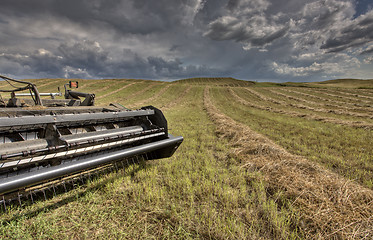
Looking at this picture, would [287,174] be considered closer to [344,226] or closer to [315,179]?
[315,179]

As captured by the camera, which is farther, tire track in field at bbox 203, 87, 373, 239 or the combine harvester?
tire track in field at bbox 203, 87, 373, 239

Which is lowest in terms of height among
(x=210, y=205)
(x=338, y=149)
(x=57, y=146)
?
(x=338, y=149)

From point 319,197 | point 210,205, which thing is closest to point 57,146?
point 210,205

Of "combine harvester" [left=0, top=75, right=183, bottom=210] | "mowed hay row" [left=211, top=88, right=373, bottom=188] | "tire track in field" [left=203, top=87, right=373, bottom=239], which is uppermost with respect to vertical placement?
"combine harvester" [left=0, top=75, right=183, bottom=210]

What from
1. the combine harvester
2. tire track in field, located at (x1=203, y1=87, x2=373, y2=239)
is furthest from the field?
the combine harvester

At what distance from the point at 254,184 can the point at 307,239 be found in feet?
3.12

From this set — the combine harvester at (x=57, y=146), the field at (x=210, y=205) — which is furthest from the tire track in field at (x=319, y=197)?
the combine harvester at (x=57, y=146)

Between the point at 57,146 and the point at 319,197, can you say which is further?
the point at 319,197

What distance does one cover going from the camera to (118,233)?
1629 mm

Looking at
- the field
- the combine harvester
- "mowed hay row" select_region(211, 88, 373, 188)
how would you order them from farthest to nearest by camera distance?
1. "mowed hay row" select_region(211, 88, 373, 188)
2. the field
3. the combine harvester

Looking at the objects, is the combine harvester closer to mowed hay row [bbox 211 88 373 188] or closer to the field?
the field

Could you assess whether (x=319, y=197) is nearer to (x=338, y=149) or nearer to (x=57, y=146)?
(x=338, y=149)

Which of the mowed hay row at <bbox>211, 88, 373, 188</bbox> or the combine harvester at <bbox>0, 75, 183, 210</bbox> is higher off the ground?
the combine harvester at <bbox>0, 75, 183, 210</bbox>

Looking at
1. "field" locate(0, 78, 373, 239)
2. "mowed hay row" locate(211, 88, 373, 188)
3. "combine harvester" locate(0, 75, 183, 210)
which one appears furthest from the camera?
"mowed hay row" locate(211, 88, 373, 188)
